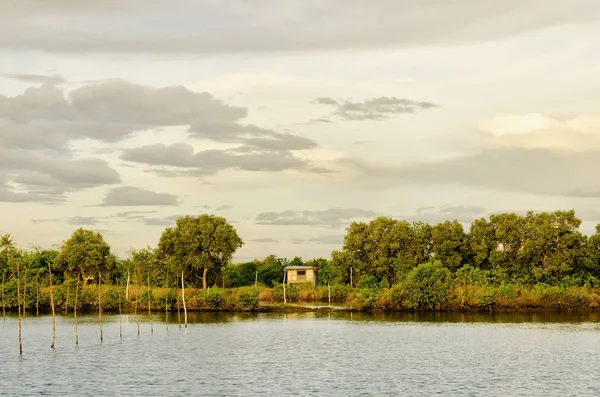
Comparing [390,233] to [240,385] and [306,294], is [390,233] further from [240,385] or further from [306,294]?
[240,385]

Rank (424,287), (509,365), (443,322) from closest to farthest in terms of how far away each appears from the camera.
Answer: (509,365)
(443,322)
(424,287)

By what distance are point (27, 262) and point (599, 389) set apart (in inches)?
4381

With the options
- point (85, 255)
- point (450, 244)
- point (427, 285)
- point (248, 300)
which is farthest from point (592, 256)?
point (85, 255)

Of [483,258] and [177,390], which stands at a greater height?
[483,258]

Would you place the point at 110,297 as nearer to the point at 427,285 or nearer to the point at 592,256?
the point at 427,285

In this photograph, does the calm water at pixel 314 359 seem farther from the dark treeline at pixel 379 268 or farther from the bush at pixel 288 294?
the bush at pixel 288 294

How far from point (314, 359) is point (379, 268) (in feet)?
197

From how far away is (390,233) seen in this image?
12350 centimetres

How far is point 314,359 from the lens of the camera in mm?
62250

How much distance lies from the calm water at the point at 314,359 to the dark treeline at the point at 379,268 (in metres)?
15.7

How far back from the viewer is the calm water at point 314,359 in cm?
4862

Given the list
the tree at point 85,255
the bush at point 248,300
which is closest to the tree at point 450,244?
the bush at point 248,300

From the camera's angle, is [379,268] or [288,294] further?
[288,294]

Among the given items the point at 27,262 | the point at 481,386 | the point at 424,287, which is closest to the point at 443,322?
the point at 424,287
